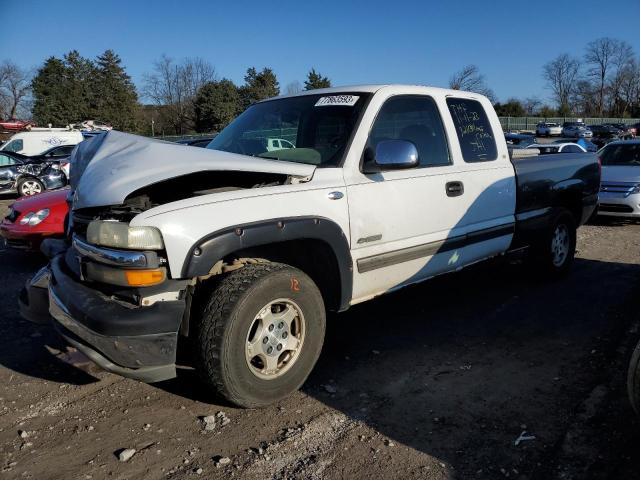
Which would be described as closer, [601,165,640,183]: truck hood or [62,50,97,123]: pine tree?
[601,165,640,183]: truck hood

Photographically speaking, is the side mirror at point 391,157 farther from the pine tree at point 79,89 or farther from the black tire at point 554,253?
the pine tree at point 79,89

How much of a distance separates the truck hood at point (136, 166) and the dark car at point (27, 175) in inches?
494

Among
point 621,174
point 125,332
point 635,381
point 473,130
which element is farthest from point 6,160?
point 635,381

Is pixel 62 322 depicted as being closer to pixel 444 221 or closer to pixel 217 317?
pixel 217 317

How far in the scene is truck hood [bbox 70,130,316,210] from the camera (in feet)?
9.67

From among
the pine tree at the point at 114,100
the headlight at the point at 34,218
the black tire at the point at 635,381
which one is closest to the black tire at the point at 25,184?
the headlight at the point at 34,218

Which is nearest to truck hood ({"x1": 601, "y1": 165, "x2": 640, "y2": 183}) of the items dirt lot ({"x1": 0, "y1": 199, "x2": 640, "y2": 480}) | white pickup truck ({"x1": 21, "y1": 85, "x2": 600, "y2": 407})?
dirt lot ({"x1": 0, "y1": 199, "x2": 640, "y2": 480})

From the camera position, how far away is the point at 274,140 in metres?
4.12

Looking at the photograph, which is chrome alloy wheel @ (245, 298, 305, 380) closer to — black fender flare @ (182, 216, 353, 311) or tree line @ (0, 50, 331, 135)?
black fender flare @ (182, 216, 353, 311)

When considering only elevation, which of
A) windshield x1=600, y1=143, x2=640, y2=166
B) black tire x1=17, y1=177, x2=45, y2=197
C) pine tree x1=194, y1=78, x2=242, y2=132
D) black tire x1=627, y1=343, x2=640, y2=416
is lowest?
black tire x1=627, y1=343, x2=640, y2=416

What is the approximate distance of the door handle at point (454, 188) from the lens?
4219mm

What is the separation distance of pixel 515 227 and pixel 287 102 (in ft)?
7.88

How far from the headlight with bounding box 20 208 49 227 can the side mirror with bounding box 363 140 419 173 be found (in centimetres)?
479

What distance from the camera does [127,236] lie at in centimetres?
278
